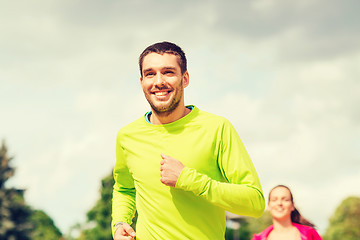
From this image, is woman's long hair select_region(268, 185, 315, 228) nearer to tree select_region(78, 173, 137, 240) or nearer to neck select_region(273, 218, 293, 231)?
neck select_region(273, 218, 293, 231)

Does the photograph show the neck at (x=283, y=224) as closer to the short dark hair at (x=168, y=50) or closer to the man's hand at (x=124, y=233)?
the man's hand at (x=124, y=233)

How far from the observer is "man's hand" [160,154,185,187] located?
346cm

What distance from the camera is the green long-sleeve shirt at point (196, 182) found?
3475 mm

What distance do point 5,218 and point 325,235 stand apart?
46.8 meters

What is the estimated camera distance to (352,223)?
6750 centimetres

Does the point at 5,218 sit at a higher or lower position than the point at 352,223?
higher

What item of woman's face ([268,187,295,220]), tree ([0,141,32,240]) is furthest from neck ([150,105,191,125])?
tree ([0,141,32,240])

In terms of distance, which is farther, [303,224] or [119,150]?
[303,224]

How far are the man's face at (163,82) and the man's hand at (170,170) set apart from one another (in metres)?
0.44

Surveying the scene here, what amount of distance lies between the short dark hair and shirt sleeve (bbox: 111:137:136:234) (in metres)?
0.84

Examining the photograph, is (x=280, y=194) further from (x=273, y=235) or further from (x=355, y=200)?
(x=355, y=200)

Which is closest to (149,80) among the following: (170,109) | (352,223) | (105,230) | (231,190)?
(170,109)

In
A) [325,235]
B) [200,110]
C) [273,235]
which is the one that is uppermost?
[200,110]

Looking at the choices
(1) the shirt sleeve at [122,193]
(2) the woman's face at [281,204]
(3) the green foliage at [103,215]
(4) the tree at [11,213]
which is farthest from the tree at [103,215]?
(1) the shirt sleeve at [122,193]
